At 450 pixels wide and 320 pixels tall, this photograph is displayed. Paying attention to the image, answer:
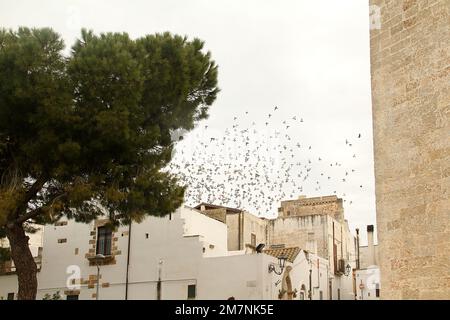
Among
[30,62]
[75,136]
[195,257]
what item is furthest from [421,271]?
[195,257]

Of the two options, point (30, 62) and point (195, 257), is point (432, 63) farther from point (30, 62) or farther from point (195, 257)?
point (195, 257)

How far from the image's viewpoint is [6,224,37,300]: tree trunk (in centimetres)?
1327

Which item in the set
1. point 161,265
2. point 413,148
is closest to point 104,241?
point 161,265

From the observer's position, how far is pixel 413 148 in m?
8.20

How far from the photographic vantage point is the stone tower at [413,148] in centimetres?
772

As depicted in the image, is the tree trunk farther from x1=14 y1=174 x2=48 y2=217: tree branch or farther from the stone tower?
the stone tower

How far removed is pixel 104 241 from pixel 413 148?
17.6 meters

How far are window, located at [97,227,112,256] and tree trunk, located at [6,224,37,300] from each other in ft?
33.3

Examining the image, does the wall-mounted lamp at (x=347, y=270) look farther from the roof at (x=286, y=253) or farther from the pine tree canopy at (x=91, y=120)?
the pine tree canopy at (x=91, y=120)

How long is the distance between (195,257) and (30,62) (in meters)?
11.2

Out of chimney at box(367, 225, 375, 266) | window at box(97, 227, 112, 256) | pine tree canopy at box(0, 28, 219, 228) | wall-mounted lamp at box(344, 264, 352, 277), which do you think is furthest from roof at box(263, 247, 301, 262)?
pine tree canopy at box(0, 28, 219, 228)

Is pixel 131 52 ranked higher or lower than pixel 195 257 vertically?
higher

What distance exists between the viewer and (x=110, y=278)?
23.2 meters

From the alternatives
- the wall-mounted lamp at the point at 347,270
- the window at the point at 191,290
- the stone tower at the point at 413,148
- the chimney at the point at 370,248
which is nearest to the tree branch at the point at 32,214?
the stone tower at the point at 413,148
